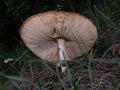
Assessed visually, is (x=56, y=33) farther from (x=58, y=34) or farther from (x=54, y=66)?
(x=54, y=66)

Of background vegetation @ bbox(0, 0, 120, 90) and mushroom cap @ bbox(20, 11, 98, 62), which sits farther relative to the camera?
mushroom cap @ bbox(20, 11, 98, 62)

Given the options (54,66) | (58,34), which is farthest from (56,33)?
(54,66)

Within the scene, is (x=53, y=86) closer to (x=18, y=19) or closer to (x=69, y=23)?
(x=69, y=23)

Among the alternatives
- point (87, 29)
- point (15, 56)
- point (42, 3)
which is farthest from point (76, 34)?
point (42, 3)

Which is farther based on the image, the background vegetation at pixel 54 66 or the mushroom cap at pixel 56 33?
the mushroom cap at pixel 56 33
